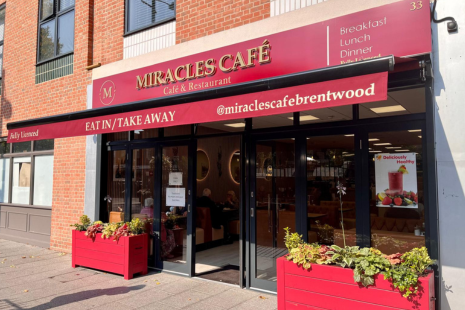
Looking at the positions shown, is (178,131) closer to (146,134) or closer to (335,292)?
(146,134)

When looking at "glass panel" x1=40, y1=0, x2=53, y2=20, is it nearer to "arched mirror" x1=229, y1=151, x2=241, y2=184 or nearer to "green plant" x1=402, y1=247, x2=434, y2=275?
"arched mirror" x1=229, y1=151, x2=241, y2=184

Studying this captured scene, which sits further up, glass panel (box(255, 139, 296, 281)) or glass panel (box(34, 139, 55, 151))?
glass panel (box(34, 139, 55, 151))

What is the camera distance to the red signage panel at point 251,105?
3.67m

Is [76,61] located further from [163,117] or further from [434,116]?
[434,116]

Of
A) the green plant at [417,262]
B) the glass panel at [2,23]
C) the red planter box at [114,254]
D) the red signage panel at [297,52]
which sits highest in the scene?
the glass panel at [2,23]

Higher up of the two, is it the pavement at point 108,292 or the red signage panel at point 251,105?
the red signage panel at point 251,105

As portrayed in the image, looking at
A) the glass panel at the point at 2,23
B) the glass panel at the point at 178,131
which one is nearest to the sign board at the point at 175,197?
the glass panel at the point at 178,131

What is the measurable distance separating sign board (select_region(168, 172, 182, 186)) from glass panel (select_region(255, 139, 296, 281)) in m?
1.73

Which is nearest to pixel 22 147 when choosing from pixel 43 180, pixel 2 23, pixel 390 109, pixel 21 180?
pixel 21 180

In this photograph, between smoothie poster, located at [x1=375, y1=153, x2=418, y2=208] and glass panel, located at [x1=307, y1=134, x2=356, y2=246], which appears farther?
glass panel, located at [x1=307, y1=134, x2=356, y2=246]

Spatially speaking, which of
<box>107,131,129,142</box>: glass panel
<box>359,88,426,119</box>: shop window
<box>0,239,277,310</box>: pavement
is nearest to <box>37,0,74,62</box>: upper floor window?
<box>107,131,129,142</box>: glass panel

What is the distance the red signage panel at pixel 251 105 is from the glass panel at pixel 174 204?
133cm

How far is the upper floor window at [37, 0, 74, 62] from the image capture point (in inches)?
355

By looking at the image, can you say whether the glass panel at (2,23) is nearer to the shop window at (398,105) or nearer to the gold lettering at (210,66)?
the gold lettering at (210,66)
